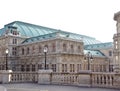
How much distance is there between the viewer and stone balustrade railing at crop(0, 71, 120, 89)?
18.8m

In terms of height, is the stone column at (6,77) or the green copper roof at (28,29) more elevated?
the green copper roof at (28,29)

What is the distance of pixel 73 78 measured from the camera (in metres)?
22.2

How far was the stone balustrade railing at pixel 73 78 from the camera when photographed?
18.8m

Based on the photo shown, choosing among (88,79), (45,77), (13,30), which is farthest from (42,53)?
(88,79)

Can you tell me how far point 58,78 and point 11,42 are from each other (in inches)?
1812

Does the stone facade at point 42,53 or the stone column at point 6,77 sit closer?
the stone column at point 6,77

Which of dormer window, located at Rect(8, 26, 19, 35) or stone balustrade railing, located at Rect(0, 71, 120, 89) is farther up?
dormer window, located at Rect(8, 26, 19, 35)

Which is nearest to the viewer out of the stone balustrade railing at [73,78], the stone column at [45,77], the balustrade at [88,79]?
the balustrade at [88,79]

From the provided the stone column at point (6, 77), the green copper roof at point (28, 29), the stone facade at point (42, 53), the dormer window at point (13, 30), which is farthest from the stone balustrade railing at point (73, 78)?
the green copper roof at point (28, 29)

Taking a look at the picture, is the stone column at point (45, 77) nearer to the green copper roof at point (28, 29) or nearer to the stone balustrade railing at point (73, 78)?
the stone balustrade railing at point (73, 78)

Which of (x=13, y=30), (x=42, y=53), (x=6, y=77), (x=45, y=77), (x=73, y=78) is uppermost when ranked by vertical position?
(x=13, y=30)

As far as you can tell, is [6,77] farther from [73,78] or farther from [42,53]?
[42,53]

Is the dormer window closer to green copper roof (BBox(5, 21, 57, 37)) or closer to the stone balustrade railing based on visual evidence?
green copper roof (BBox(5, 21, 57, 37))

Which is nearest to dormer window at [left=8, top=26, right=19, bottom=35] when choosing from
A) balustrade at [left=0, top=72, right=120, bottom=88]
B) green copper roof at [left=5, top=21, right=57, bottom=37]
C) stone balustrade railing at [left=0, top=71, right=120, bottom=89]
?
green copper roof at [left=5, top=21, right=57, bottom=37]
